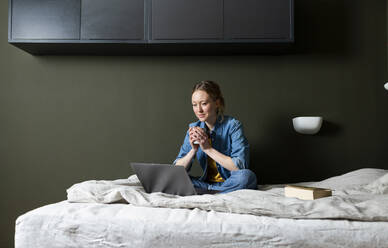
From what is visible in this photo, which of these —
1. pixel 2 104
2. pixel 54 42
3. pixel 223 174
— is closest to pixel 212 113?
pixel 223 174

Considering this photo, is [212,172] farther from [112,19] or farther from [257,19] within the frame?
[112,19]

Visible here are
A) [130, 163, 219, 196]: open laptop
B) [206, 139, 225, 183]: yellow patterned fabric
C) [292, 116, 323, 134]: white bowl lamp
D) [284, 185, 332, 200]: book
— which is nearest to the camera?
[284, 185, 332, 200]: book

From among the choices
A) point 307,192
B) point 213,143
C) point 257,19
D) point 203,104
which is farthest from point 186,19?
point 307,192

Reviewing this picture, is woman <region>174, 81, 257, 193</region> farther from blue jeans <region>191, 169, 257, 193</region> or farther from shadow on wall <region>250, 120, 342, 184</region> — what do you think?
shadow on wall <region>250, 120, 342, 184</region>

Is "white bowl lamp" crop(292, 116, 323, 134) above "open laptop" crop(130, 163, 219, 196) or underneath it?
above

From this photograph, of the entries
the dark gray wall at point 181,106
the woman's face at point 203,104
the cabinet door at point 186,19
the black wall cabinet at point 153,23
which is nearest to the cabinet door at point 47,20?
the black wall cabinet at point 153,23

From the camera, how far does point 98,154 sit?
8.80 feet

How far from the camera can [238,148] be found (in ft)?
6.50

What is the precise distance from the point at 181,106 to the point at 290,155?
3.14ft

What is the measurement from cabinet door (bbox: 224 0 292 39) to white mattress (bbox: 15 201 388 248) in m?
1.47

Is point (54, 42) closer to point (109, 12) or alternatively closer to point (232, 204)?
point (109, 12)

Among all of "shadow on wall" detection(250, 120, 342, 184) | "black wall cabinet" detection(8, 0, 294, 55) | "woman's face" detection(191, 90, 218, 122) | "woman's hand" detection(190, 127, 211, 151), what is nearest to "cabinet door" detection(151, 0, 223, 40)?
"black wall cabinet" detection(8, 0, 294, 55)

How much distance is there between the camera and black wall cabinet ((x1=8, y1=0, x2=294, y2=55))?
2334mm

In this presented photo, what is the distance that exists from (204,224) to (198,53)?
172 centimetres
